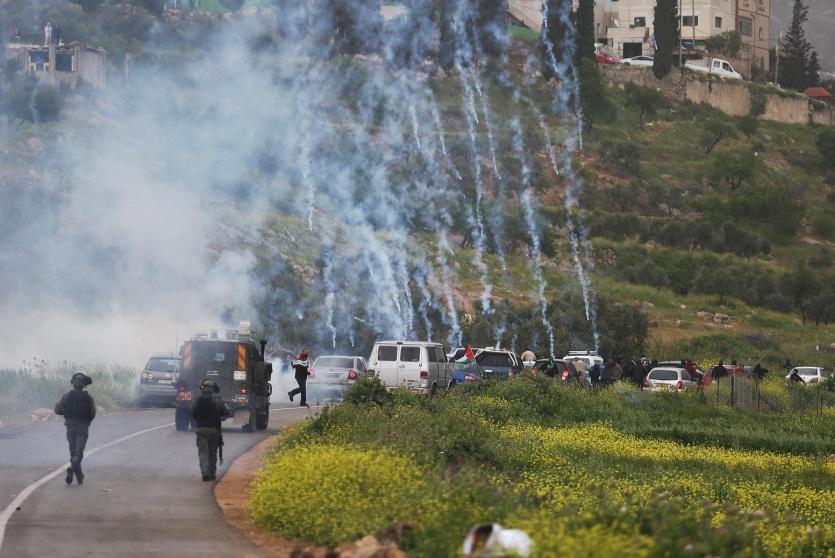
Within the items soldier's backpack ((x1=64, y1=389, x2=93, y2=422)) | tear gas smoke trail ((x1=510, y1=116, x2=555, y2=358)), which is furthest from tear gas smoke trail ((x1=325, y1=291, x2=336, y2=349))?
soldier's backpack ((x1=64, y1=389, x2=93, y2=422))

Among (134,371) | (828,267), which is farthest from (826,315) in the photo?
(134,371)

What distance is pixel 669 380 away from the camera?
48.2 m

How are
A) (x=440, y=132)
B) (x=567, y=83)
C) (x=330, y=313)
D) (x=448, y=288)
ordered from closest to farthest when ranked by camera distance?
(x=330, y=313), (x=448, y=288), (x=440, y=132), (x=567, y=83)

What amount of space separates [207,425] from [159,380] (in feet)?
56.7

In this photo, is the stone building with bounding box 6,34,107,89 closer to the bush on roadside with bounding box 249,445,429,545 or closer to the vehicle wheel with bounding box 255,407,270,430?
the vehicle wheel with bounding box 255,407,270,430

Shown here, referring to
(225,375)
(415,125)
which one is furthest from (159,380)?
(415,125)

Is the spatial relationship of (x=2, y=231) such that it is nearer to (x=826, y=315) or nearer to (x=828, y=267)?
(x=826, y=315)

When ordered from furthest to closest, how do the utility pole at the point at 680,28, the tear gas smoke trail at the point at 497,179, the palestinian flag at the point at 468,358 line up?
the utility pole at the point at 680,28 < the tear gas smoke trail at the point at 497,179 < the palestinian flag at the point at 468,358

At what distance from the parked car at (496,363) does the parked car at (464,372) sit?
5.78ft

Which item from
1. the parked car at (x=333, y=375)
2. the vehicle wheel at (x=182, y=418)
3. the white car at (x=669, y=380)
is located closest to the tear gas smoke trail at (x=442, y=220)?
the white car at (x=669, y=380)

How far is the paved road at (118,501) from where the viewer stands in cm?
1529

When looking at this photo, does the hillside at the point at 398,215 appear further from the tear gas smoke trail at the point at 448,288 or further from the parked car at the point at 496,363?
the parked car at the point at 496,363

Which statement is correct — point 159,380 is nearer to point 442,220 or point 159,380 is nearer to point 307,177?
point 307,177

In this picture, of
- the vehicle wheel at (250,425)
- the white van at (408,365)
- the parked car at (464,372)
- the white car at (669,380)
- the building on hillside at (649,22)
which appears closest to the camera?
the vehicle wheel at (250,425)
